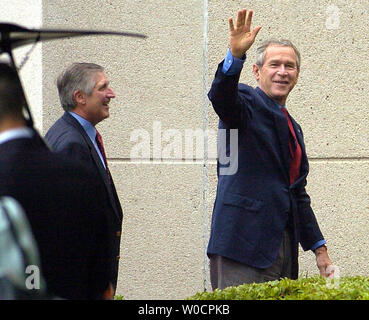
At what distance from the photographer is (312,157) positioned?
5605 mm

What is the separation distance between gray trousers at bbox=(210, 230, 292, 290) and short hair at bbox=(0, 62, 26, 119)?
2.06 m

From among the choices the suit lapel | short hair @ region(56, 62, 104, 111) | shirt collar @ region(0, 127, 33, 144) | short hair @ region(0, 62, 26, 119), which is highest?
short hair @ region(56, 62, 104, 111)

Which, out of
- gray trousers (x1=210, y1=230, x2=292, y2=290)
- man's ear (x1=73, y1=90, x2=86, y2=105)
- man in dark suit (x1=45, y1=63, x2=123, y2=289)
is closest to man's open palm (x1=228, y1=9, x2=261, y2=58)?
man in dark suit (x1=45, y1=63, x2=123, y2=289)

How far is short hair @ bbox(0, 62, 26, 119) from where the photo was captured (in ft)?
5.83

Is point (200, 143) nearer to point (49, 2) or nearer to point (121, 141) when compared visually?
point (121, 141)

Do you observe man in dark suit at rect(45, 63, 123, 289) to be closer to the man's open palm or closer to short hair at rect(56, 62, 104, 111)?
short hair at rect(56, 62, 104, 111)

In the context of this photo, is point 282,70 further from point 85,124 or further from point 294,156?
point 85,124

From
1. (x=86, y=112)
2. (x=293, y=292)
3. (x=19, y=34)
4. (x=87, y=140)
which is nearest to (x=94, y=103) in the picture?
(x=86, y=112)

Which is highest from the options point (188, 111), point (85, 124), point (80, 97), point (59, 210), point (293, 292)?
point (188, 111)

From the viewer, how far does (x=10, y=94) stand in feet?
5.87

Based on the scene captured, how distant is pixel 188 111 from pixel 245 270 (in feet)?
7.62

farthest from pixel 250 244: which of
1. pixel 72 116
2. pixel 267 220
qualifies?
pixel 72 116

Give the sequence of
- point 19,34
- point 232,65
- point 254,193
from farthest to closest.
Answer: point 254,193 < point 232,65 < point 19,34

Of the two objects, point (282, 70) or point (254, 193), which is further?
point (282, 70)
